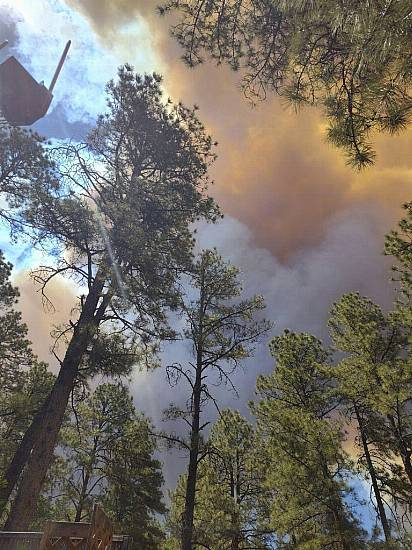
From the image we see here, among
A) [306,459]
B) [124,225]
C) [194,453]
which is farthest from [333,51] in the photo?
[306,459]

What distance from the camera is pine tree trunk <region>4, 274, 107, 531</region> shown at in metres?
6.54

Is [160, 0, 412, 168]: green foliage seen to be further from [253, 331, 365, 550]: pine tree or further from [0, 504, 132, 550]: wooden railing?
[253, 331, 365, 550]: pine tree

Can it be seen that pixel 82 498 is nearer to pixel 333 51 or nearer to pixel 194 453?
pixel 194 453

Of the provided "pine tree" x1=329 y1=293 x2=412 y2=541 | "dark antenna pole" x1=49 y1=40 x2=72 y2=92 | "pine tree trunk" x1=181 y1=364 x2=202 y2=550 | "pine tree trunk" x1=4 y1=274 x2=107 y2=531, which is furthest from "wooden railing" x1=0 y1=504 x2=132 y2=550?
"dark antenna pole" x1=49 y1=40 x2=72 y2=92

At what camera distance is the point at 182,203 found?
35.7 feet

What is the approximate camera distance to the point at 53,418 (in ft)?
24.3

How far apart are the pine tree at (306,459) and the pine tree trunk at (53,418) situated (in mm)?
8399

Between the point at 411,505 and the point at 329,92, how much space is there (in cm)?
1141

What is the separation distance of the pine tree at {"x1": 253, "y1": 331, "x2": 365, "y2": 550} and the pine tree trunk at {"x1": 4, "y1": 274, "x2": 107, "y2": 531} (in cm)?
840

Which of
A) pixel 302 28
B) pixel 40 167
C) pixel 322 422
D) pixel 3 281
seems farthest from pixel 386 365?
pixel 3 281

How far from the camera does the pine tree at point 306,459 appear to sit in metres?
11.2

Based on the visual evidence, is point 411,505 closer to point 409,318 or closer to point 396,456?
point 396,456

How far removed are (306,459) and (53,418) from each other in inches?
356

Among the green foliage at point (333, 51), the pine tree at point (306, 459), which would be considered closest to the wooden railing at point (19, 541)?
the green foliage at point (333, 51)
